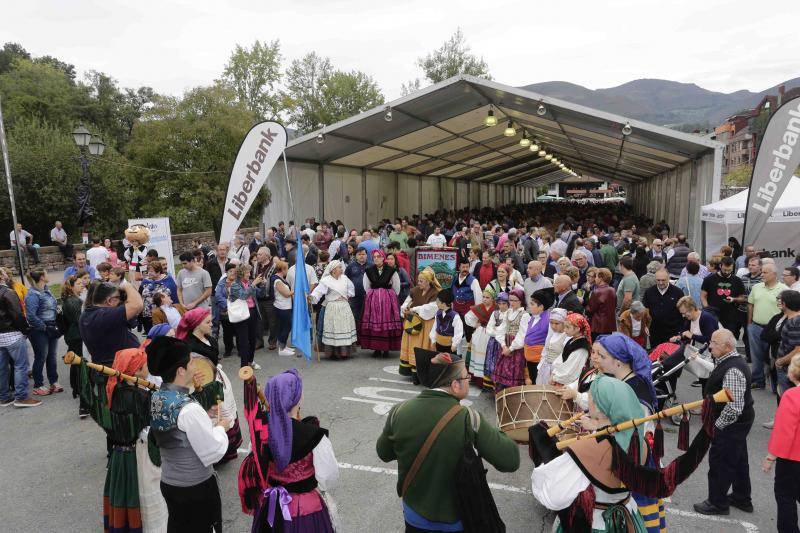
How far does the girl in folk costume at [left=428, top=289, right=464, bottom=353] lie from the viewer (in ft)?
21.6

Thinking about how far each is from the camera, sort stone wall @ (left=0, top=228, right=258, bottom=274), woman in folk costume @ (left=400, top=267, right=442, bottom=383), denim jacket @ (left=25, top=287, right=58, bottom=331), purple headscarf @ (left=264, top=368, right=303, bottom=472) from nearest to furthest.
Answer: purple headscarf @ (left=264, top=368, right=303, bottom=472) → denim jacket @ (left=25, top=287, right=58, bottom=331) → woman in folk costume @ (left=400, top=267, right=442, bottom=383) → stone wall @ (left=0, top=228, right=258, bottom=274)

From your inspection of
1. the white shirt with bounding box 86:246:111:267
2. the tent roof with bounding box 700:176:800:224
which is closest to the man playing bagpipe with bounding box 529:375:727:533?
the tent roof with bounding box 700:176:800:224

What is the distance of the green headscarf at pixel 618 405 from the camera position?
2492mm

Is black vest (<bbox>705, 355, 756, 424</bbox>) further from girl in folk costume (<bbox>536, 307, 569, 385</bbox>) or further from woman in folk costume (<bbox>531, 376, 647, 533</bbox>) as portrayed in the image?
woman in folk costume (<bbox>531, 376, 647, 533</bbox>)

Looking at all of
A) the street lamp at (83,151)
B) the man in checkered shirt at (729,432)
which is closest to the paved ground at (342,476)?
the man in checkered shirt at (729,432)

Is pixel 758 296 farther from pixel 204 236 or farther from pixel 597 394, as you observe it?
pixel 204 236

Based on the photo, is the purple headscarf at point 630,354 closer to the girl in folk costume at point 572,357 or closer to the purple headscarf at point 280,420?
the girl in folk costume at point 572,357

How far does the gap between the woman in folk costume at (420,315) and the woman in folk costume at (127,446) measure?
3.89m

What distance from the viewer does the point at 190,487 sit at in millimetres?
2949

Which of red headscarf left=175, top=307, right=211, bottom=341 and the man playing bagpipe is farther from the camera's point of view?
red headscarf left=175, top=307, right=211, bottom=341

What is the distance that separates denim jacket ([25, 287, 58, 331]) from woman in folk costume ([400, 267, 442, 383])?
4387mm

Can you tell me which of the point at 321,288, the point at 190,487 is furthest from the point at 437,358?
the point at 321,288

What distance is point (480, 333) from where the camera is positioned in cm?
644

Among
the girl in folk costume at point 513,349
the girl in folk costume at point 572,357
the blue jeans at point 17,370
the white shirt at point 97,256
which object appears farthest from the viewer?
the white shirt at point 97,256
